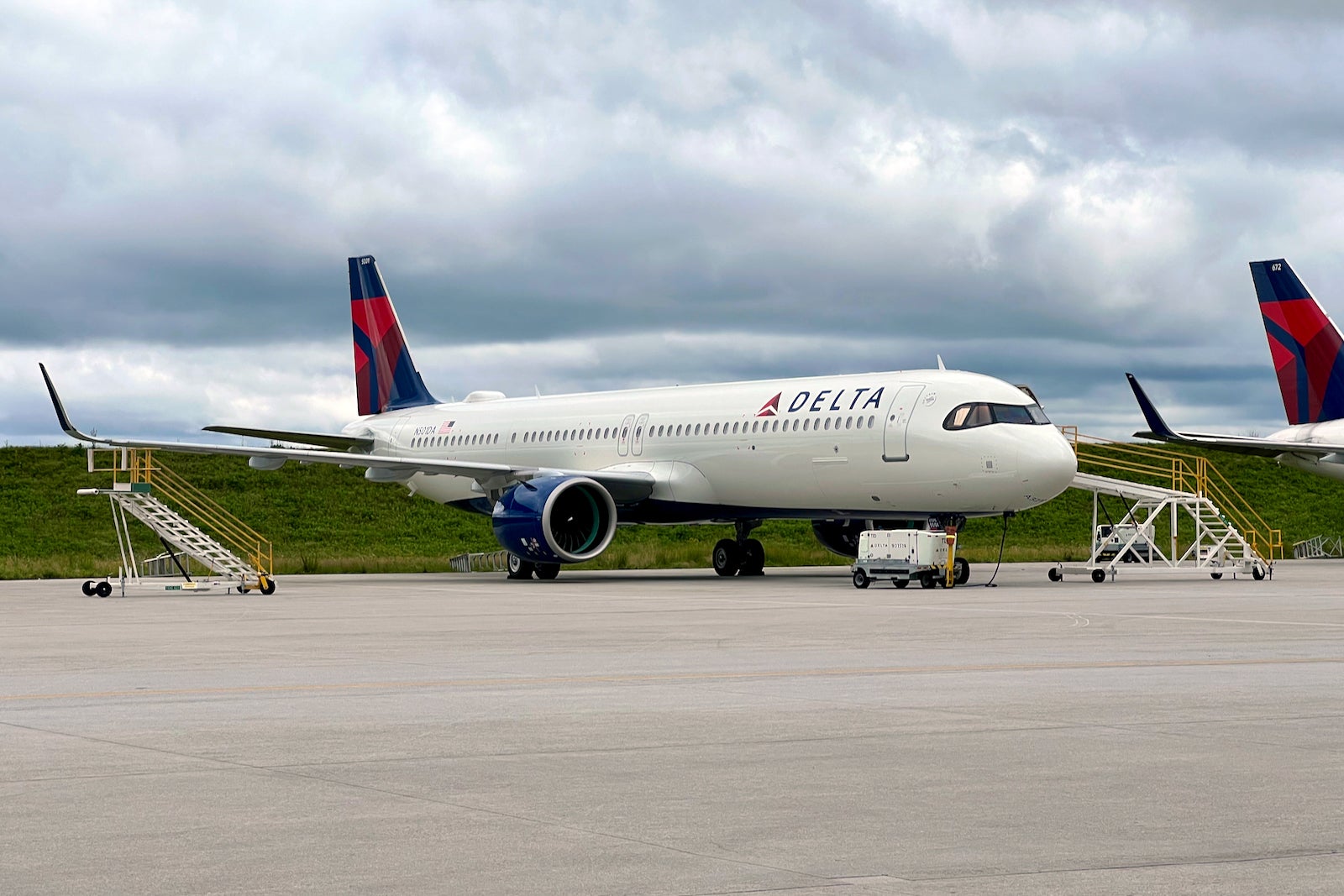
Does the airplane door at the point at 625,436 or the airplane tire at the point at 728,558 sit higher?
the airplane door at the point at 625,436

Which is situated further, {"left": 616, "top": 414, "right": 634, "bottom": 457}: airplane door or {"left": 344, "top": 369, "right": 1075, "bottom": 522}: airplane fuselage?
{"left": 616, "top": 414, "right": 634, "bottom": 457}: airplane door

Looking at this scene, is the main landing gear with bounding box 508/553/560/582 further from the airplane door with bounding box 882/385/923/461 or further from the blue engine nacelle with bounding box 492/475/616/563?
the airplane door with bounding box 882/385/923/461

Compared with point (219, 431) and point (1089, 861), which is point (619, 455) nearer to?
point (219, 431)

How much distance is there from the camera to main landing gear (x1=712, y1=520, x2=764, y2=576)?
129ft

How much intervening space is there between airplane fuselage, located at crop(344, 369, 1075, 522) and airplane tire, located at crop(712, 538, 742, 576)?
1427mm

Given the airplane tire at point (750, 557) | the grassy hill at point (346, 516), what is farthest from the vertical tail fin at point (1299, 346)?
the grassy hill at point (346, 516)

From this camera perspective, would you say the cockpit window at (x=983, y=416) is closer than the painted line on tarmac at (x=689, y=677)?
No

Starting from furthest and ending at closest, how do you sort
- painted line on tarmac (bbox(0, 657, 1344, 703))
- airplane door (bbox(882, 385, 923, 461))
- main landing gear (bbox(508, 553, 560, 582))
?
main landing gear (bbox(508, 553, 560, 582)) → airplane door (bbox(882, 385, 923, 461)) → painted line on tarmac (bbox(0, 657, 1344, 703))

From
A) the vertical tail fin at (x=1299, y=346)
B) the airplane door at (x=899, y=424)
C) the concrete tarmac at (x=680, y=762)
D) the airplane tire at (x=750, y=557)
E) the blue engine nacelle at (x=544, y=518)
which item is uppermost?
the vertical tail fin at (x=1299, y=346)

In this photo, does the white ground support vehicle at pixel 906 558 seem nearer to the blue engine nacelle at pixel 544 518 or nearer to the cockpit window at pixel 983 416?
the cockpit window at pixel 983 416

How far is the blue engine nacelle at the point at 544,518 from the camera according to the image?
3538 cm

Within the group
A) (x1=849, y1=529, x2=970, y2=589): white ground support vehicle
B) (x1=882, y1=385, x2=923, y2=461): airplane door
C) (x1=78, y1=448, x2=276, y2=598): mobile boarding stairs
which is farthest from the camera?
(x1=882, y1=385, x2=923, y2=461): airplane door

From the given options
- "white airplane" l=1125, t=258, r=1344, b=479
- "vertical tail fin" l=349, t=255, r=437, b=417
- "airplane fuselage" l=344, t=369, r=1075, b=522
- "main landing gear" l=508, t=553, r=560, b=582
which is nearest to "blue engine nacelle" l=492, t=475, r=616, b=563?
"main landing gear" l=508, t=553, r=560, b=582

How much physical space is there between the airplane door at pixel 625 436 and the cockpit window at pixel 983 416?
31.2 feet
